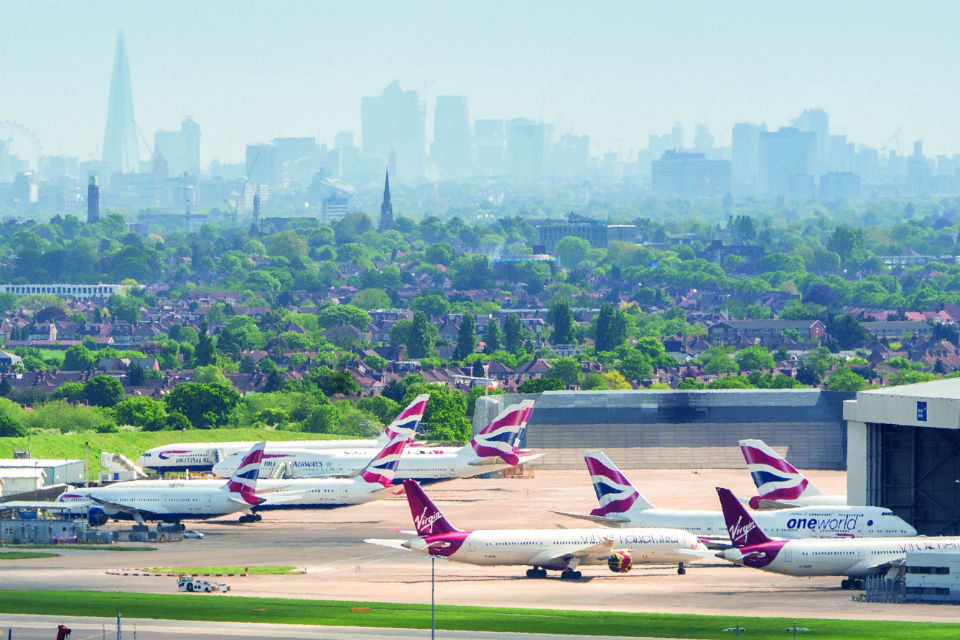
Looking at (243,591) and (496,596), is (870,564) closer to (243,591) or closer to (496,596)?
(496,596)

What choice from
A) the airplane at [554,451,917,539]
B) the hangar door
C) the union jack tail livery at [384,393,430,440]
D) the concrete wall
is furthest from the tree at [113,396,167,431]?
the hangar door

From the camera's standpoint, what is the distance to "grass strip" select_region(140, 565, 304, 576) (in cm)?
10050

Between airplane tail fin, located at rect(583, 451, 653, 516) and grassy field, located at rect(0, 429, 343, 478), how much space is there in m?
61.2

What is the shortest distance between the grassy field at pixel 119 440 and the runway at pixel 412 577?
36960 millimetres

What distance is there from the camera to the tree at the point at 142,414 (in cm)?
17861

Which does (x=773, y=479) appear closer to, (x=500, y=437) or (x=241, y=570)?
(x=500, y=437)

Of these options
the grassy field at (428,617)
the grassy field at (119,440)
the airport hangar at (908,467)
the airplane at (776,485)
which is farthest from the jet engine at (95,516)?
the airport hangar at (908,467)

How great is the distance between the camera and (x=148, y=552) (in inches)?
4328

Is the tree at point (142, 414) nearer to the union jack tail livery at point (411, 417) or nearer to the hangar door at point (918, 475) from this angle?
the union jack tail livery at point (411, 417)

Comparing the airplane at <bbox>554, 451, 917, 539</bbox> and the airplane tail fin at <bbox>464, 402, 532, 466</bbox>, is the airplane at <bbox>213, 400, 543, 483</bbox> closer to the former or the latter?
the airplane tail fin at <bbox>464, 402, 532, 466</bbox>

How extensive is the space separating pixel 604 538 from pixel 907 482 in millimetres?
18549

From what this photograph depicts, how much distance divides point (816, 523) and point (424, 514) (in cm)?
2005

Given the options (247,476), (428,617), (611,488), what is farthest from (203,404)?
A: (428,617)

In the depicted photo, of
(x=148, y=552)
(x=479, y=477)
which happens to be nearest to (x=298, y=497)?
(x=148, y=552)
